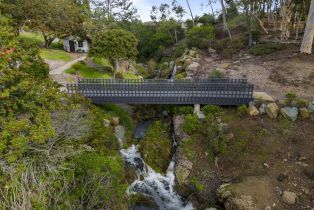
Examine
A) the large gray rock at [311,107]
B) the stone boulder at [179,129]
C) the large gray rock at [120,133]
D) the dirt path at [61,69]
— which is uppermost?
the dirt path at [61,69]

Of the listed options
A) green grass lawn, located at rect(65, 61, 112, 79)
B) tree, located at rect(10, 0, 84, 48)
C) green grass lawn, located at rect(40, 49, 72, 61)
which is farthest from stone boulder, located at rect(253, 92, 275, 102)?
tree, located at rect(10, 0, 84, 48)

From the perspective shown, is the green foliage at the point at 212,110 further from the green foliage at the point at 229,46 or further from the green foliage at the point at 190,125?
the green foliage at the point at 229,46

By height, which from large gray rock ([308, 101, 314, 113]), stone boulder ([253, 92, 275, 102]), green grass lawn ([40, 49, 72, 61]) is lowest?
large gray rock ([308, 101, 314, 113])

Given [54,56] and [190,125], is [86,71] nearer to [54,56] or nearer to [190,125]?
[54,56]

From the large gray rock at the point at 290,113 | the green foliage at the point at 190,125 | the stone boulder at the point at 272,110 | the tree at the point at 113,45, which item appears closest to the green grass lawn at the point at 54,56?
the tree at the point at 113,45

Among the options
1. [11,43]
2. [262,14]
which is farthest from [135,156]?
[262,14]

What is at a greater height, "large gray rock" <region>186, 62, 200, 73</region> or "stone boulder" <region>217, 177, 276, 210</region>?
"large gray rock" <region>186, 62, 200, 73</region>

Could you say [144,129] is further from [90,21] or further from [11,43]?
[90,21]

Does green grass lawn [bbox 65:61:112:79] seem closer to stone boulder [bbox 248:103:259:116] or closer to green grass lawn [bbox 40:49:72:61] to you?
green grass lawn [bbox 40:49:72:61]
